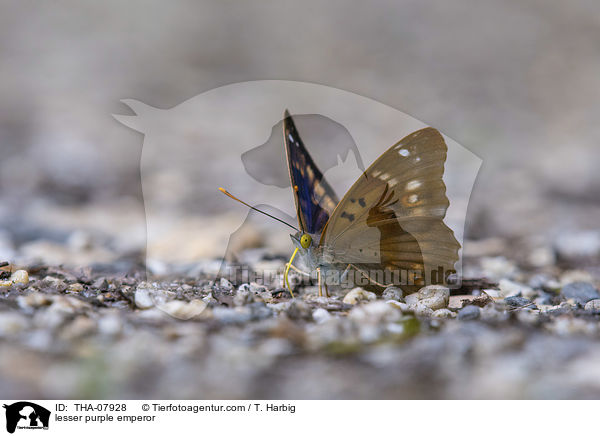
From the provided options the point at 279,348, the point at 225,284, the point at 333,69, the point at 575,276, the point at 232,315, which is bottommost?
the point at 279,348

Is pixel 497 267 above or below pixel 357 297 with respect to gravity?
above

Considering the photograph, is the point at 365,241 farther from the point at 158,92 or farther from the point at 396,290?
the point at 158,92

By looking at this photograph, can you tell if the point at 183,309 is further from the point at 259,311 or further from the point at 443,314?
the point at 443,314

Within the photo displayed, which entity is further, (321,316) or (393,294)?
(393,294)

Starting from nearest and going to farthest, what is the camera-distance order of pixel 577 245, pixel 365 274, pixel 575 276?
pixel 365 274, pixel 575 276, pixel 577 245

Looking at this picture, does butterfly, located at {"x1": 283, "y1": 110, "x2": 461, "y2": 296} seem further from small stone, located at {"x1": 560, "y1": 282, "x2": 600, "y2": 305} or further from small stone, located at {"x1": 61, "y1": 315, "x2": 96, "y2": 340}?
small stone, located at {"x1": 61, "y1": 315, "x2": 96, "y2": 340}

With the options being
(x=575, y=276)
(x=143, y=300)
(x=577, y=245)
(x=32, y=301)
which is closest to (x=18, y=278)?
(x=32, y=301)
